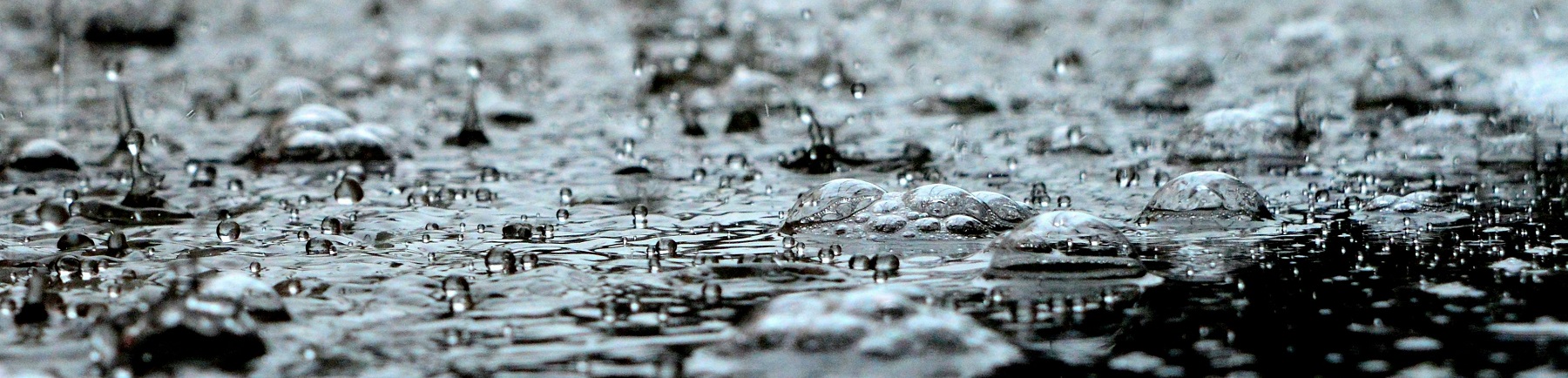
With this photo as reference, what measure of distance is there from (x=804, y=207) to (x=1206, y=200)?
0.74m

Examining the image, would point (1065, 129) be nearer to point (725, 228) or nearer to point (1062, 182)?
point (1062, 182)

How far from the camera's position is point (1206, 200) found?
2.88 meters

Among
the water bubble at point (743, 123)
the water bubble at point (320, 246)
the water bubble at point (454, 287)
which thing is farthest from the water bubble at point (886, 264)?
the water bubble at point (743, 123)

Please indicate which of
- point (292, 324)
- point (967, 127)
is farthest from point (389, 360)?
point (967, 127)

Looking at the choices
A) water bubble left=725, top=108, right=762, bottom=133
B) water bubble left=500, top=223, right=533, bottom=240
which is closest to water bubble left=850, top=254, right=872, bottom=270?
water bubble left=500, top=223, right=533, bottom=240

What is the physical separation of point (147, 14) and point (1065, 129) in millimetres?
5124

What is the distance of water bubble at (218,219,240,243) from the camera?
284cm

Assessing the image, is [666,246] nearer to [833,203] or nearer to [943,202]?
[833,203]

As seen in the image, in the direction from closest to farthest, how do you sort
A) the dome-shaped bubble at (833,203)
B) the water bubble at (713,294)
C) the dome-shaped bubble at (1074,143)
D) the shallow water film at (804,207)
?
the shallow water film at (804,207) → the water bubble at (713,294) → the dome-shaped bubble at (833,203) → the dome-shaped bubble at (1074,143)

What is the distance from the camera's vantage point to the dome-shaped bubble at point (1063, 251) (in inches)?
93.4

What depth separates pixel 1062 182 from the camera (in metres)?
3.51

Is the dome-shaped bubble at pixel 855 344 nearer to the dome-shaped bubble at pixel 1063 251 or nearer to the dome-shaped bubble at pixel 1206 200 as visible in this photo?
the dome-shaped bubble at pixel 1063 251

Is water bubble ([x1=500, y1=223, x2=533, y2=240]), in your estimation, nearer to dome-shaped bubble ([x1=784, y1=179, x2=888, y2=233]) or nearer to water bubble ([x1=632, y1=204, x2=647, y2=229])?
water bubble ([x1=632, y1=204, x2=647, y2=229])

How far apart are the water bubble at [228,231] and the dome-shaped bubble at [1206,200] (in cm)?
165
